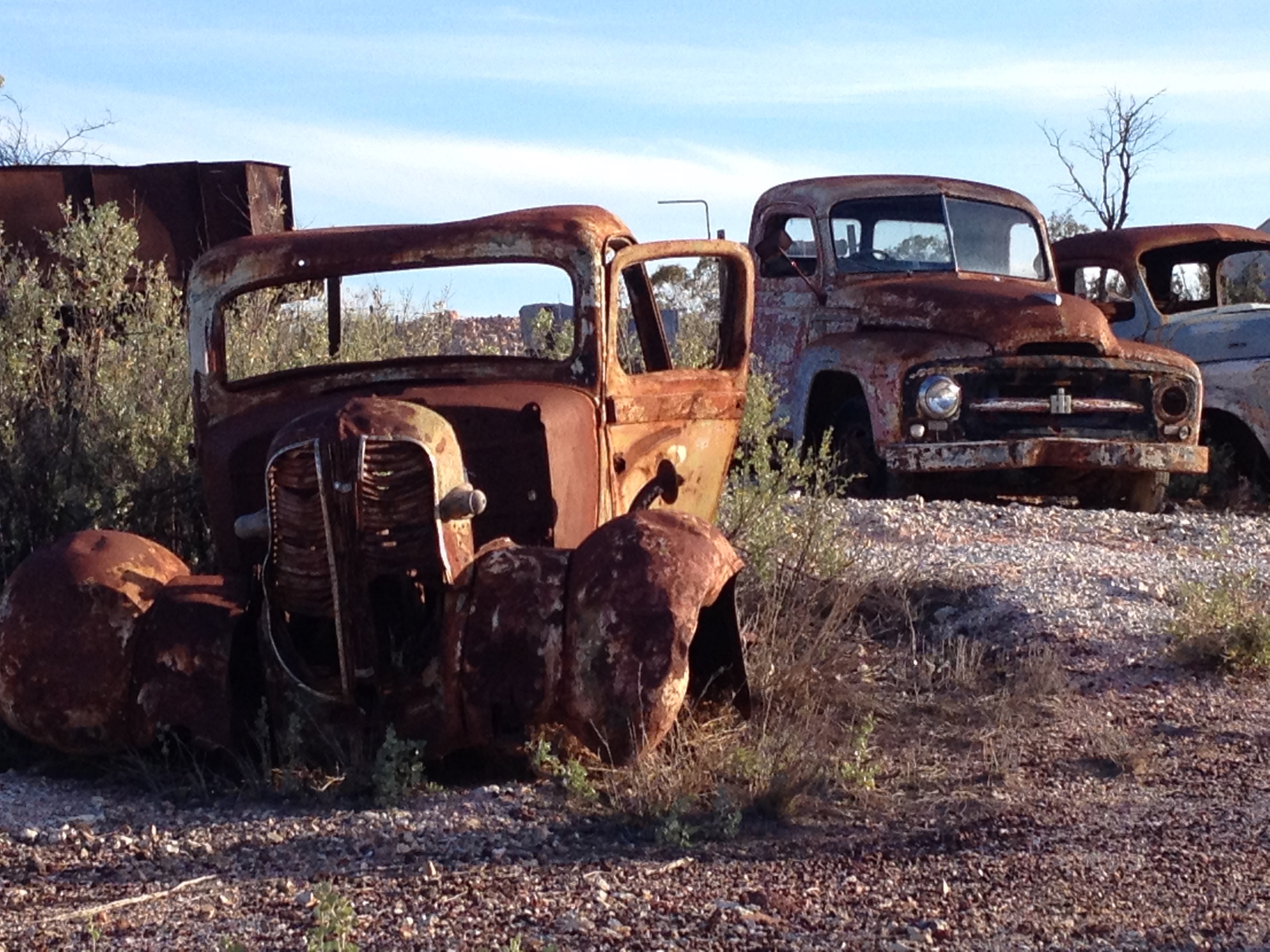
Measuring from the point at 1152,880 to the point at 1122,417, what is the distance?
5.83 m

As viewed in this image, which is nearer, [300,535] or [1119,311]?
[300,535]

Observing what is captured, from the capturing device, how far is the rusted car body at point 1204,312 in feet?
34.1

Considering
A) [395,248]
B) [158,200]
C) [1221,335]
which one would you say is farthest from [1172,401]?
[158,200]

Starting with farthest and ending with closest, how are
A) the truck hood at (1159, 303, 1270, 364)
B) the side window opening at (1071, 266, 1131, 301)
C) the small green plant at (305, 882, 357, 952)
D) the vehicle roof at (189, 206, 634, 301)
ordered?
the side window opening at (1071, 266, 1131, 301)
the truck hood at (1159, 303, 1270, 364)
the vehicle roof at (189, 206, 634, 301)
the small green plant at (305, 882, 357, 952)

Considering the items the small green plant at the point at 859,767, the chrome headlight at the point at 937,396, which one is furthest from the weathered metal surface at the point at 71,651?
the chrome headlight at the point at 937,396

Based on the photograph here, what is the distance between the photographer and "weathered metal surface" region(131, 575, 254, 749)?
4371 millimetres

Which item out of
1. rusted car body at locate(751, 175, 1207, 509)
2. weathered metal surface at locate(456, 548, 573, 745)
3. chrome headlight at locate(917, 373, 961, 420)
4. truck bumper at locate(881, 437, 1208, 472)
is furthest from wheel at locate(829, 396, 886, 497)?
weathered metal surface at locate(456, 548, 573, 745)

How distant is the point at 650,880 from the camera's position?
3641 mm

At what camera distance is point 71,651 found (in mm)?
4398

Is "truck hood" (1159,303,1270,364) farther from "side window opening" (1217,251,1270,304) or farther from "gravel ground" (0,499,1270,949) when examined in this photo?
"gravel ground" (0,499,1270,949)

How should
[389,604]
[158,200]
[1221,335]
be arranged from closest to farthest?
[389,604], [1221,335], [158,200]

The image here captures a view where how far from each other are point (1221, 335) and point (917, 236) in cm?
220

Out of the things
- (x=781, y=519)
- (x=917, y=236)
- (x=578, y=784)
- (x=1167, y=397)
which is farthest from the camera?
(x=917, y=236)

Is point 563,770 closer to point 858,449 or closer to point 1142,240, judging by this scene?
point 858,449
